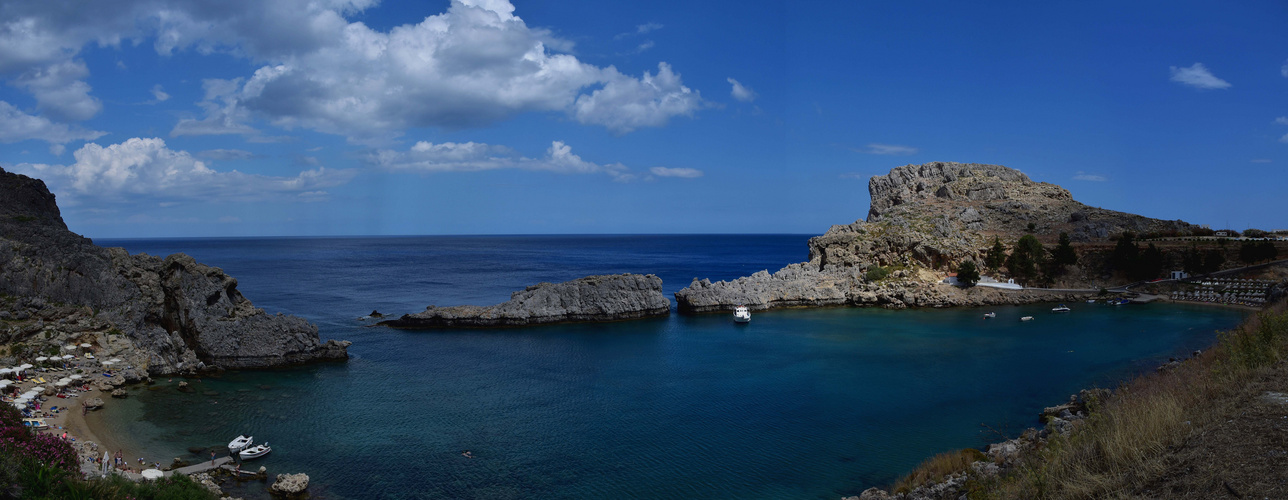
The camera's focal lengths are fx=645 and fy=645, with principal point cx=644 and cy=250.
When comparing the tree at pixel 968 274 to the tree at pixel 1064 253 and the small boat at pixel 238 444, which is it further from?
the small boat at pixel 238 444

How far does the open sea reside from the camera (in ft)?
74.4

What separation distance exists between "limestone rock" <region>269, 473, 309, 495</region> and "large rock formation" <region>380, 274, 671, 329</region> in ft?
106

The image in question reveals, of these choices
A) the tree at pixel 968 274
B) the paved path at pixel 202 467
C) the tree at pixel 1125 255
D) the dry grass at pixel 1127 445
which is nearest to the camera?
the dry grass at pixel 1127 445

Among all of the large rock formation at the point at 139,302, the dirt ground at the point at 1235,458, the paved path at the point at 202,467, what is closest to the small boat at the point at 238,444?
the paved path at the point at 202,467

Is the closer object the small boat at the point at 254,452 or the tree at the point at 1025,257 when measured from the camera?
the small boat at the point at 254,452

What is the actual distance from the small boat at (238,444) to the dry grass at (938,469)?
23.2 metres

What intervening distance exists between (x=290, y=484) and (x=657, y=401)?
1659cm

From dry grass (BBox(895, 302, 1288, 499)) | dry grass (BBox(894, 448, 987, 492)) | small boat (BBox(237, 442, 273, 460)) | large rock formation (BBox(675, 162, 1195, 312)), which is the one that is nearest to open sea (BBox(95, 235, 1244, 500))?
small boat (BBox(237, 442, 273, 460))

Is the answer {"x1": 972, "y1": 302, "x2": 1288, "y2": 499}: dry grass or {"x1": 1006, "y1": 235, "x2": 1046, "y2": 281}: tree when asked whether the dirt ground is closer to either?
{"x1": 972, "y1": 302, "x2": 1288, "y2": 499}: dry grass

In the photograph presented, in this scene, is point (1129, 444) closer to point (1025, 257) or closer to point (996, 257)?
point (996, 257)

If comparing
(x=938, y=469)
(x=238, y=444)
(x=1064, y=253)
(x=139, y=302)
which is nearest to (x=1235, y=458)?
(x=938, y=469)

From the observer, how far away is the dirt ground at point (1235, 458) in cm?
841

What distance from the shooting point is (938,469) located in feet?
64.0

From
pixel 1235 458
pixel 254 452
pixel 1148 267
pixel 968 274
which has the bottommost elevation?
pixel 254 452
